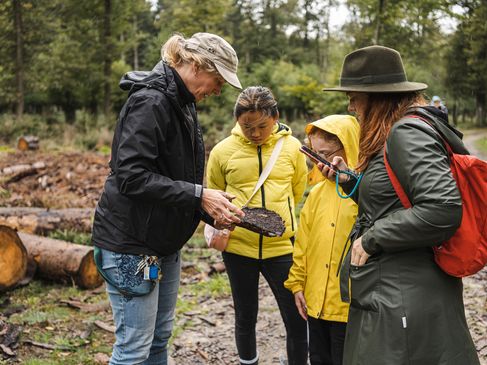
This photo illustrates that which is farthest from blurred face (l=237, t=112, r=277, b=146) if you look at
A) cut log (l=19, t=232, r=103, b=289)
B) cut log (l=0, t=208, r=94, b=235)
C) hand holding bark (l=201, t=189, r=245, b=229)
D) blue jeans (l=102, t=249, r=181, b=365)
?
cut log (l=0, t=208, r=94, b=235)

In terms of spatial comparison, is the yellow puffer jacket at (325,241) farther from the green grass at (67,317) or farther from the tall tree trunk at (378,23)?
the tall tree trunk at (378,23)

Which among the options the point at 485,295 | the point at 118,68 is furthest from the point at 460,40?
the point at 485,295

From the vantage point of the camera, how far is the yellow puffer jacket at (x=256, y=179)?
A: 340cm

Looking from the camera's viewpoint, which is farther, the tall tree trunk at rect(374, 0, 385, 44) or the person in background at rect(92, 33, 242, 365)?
the tall tree trunk at rect(374, 0, 385, 44)

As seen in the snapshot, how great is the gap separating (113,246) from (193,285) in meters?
3.66

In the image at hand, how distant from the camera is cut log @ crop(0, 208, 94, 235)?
676cm

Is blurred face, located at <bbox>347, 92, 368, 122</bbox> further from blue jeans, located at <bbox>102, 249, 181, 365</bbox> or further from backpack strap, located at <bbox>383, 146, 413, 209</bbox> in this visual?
blue jeans, located at <bbox>102, 249, 181, 365</bbox>

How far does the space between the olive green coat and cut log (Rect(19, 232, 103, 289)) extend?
4.27 metres

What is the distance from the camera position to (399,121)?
1.94 metres

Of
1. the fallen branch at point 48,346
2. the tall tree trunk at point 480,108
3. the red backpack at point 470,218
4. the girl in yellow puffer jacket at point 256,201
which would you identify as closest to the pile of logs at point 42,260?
the fallen branch at point 48,346

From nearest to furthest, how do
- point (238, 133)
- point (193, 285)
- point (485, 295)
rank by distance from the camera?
point (238, 133)
point (485, 295)
point (193, 285)

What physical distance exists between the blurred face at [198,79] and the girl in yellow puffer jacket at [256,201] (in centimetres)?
69

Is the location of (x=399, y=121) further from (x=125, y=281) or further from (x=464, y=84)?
(x=464, y=84)

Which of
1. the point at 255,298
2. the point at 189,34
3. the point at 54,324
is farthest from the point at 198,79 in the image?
the point at 189,34
